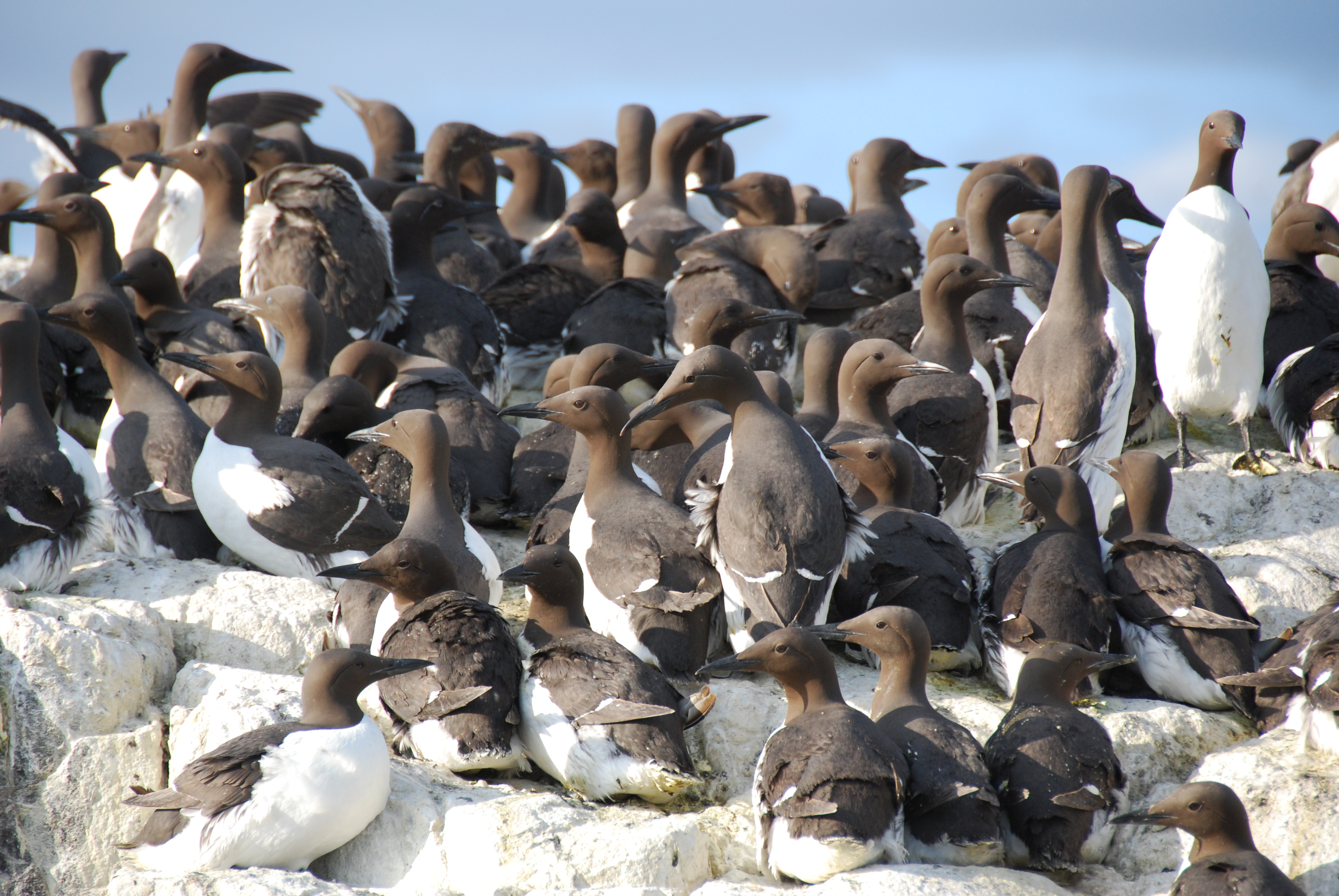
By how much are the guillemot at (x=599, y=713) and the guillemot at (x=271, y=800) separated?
701 millimetres

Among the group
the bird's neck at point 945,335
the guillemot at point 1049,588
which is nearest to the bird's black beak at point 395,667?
the guillemot at point 1049,588

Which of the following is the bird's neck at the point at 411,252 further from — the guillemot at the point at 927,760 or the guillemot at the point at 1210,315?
the guillemot at the point at 927,760

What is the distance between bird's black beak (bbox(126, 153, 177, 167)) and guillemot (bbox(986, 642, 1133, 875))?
8.28 metres

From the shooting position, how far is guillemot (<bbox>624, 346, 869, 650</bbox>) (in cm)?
611

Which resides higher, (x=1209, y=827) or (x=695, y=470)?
(x=695, y=470)

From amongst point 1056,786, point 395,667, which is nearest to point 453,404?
point 395,667

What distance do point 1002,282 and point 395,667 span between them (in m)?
5.22

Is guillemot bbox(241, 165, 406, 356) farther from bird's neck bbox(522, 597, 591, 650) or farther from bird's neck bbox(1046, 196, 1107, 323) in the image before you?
bird's neck bbox(1046, 196, 1107, 323)

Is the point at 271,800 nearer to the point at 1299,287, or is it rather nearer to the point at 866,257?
the point at 866,257

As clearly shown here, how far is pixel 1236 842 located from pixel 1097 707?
1.19m

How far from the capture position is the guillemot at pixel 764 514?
611 centimetres

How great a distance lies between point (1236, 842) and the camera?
487 cm

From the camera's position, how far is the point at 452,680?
546 cm

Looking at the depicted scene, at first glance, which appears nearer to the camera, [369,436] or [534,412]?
[534,412]
